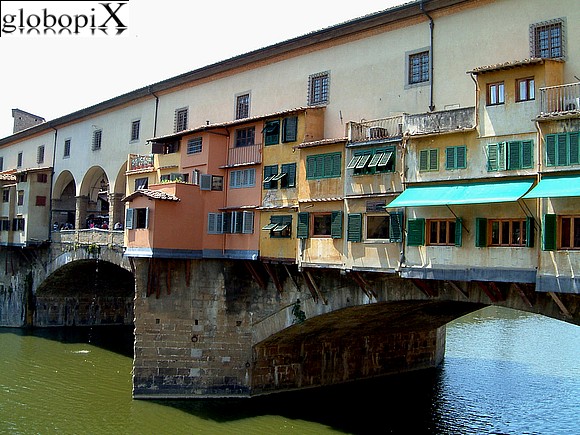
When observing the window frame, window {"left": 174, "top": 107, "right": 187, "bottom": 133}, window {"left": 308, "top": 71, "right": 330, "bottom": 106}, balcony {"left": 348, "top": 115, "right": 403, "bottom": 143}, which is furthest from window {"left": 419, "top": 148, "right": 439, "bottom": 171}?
window {"left": 174, "top": 107, "right": 187, "bottom": 133}

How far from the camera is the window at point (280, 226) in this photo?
2366 centimetres

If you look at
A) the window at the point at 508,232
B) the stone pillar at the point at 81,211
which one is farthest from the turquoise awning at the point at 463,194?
the stone pillar at the point at 81,211

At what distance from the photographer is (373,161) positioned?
20.2 meters

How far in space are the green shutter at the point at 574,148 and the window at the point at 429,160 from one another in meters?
3.93

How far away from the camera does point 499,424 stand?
23.9 metres

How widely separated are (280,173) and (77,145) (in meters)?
21.1

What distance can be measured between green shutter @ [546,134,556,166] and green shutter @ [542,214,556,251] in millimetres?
1349

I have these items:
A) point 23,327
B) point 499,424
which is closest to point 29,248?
point 23,327

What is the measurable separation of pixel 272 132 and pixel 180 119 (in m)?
8.16

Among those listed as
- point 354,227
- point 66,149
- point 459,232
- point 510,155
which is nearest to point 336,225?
point 354,227

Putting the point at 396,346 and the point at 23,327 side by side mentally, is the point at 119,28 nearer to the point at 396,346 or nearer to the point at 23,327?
the point at 396,346

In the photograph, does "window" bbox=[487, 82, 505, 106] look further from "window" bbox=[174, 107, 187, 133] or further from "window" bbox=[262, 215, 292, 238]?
"window" bbox=[174, 107, 187, 133]

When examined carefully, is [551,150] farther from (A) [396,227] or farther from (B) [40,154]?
(B) [40,154]

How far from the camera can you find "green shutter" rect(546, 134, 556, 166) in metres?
16.0
